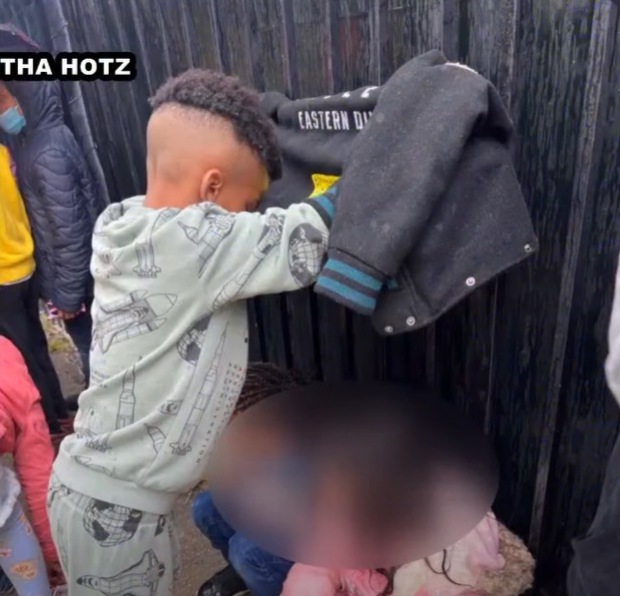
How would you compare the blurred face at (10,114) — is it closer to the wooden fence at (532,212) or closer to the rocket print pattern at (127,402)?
the wooden fence at (532,212)

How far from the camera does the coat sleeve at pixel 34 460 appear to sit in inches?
90.7

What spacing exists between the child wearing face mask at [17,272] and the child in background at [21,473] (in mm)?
1031

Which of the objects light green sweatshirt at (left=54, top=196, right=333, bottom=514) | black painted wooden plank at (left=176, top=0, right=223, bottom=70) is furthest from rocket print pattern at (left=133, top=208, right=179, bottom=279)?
black painted wooden plank at (left=176, top=0, right=223, bottom=70)

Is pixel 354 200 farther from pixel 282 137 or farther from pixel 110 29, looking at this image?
pixel 110 29

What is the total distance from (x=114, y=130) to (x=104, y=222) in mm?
1798

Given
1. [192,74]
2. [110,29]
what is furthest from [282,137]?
[110,29]

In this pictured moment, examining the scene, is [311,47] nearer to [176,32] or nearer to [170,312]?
[176,32]

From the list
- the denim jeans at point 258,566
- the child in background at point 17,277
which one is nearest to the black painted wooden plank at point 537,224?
the denim jeans at point 258,566

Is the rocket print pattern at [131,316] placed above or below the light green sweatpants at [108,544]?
above

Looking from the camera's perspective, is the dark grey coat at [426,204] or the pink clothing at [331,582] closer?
the dark grey coat at [426,204]

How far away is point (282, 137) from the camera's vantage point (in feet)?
6.09

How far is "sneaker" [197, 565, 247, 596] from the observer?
244 centimetres

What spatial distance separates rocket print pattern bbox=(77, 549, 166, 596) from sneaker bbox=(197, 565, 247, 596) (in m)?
0.77

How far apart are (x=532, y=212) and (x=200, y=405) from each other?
994 mm
